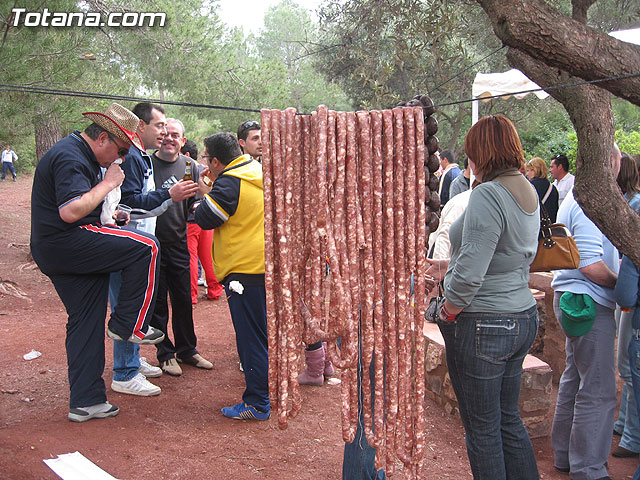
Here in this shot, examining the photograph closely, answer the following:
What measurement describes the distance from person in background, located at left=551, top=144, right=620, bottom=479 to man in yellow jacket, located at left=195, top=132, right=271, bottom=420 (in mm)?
2040

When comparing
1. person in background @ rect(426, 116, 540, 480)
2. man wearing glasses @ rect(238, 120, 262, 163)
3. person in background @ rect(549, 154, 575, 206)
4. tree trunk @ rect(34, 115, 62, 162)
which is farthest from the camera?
tree trunk @ rect(34, 115, 62, 162)

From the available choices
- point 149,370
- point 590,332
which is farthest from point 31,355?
point 590,332

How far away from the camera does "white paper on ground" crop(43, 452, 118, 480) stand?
10.5 ft

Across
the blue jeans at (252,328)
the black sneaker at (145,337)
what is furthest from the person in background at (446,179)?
the black sneaker at (145,337)

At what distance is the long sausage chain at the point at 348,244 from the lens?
7.74 feet

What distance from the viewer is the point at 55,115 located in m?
8.65

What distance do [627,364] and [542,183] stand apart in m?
4.24

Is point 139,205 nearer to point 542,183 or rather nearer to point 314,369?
point 314,369

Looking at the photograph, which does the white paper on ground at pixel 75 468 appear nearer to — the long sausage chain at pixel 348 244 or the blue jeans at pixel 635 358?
the long sausage chain at pixel 348 244

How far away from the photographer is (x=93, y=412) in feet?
12.8

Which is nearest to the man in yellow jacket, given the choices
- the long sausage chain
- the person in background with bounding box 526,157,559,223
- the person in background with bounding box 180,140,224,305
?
the long sausage chain

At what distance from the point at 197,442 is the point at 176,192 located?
67.9 inches

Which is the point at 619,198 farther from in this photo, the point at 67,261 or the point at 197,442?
the point at 67,261

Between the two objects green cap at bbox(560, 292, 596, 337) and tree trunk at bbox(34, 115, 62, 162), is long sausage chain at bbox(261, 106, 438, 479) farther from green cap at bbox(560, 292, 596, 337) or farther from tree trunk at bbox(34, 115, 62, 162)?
tree trunk at bbox(34, 115, 62, 162)
